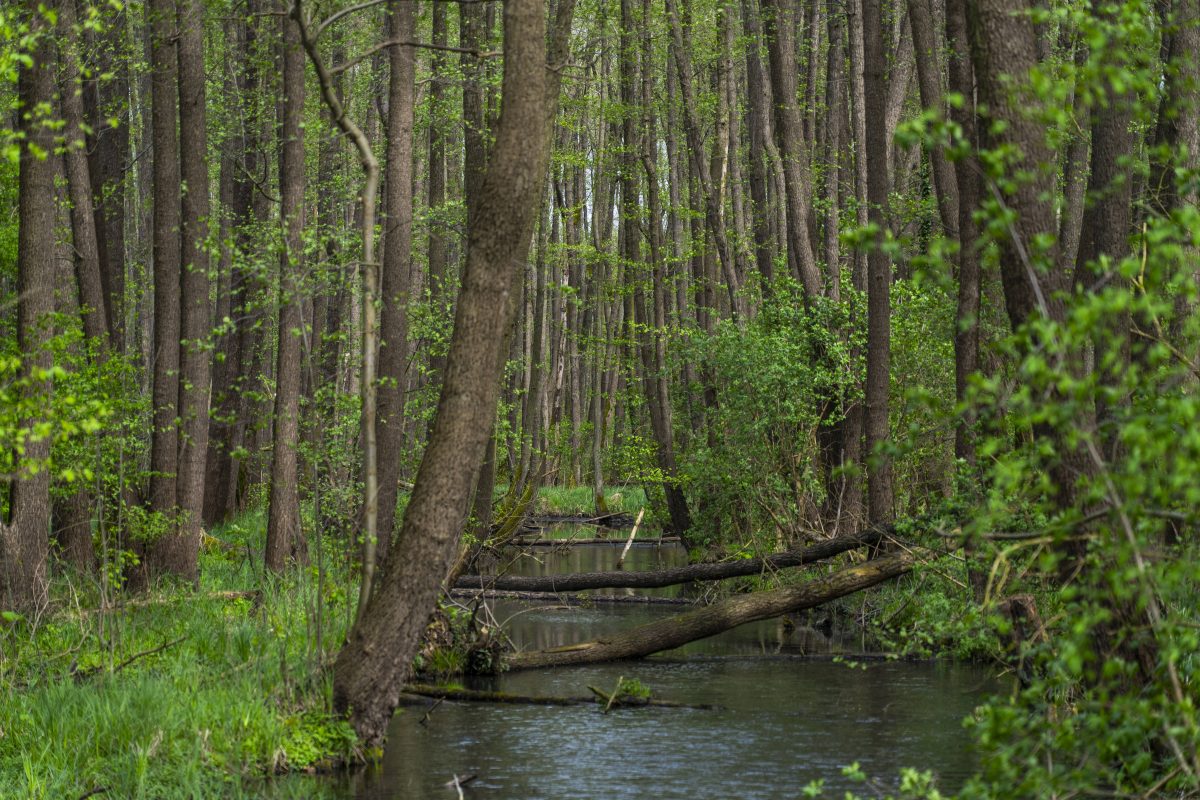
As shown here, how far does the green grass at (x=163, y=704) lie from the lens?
314 inches

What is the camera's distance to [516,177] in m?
9.37

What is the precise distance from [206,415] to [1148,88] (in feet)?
38.3

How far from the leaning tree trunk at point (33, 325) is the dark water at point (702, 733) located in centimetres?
339

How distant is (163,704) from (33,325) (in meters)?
4.36

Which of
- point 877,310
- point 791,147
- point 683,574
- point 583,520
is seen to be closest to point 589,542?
point 583,520

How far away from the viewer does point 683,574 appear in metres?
16.2

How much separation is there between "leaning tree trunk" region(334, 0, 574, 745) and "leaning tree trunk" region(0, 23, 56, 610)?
3527mm

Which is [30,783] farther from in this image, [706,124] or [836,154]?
[706,124]

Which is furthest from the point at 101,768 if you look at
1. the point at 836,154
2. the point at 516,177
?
the point at 836,154

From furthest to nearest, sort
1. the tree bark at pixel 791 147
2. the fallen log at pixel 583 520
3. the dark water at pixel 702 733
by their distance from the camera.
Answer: the fallen log at pixel 583 520 < the tree bark at pixel 791 147 < the dark water at pixel 702 733

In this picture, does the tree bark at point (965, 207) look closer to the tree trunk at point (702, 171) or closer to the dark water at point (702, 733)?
the dark water at point (702, 733)

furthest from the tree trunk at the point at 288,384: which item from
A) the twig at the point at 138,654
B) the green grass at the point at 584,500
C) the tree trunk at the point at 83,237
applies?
the green grass at the point at 584,500

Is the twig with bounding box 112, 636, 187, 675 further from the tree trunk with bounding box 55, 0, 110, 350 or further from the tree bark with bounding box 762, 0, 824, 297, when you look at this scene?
the tree bark with bounding box 762, 0, 824, 297

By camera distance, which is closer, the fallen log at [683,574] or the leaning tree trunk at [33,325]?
the leaning tree trunk at [33,325]
